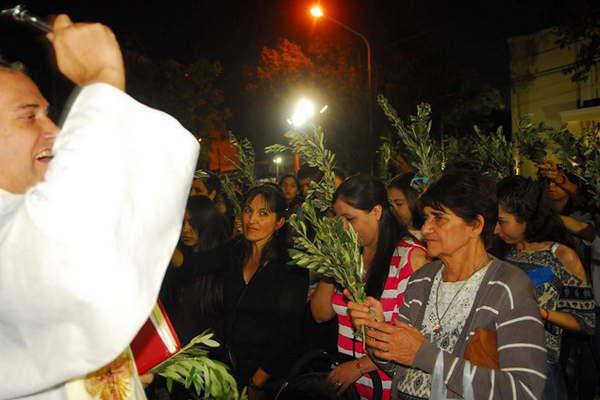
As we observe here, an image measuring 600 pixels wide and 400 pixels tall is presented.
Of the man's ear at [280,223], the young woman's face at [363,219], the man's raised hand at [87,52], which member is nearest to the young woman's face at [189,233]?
the man's ear at [280,223]

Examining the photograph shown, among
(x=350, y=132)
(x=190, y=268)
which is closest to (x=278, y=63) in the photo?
(x=350, y=132)

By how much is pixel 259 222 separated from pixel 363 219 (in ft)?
4.01

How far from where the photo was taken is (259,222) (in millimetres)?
5074

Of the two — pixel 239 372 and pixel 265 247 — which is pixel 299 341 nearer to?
pixel 239 372

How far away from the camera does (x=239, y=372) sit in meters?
4.40

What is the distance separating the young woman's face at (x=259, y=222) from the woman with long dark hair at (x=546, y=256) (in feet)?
6.92

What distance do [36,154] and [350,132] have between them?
89.4 ft

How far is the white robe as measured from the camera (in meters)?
1.16

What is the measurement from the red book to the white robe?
77cm

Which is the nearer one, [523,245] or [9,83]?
[9,83]

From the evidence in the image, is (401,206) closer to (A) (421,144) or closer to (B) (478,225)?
(A) (421,144)

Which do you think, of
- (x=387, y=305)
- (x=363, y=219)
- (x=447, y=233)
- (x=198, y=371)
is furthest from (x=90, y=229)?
(x=363, y=219)

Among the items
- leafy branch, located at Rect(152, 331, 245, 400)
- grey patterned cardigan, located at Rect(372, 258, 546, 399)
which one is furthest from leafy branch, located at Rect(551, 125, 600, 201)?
leafy branch, located at Rect(152, 331, 245, 400)

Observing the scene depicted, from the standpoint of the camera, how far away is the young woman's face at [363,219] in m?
4.26
